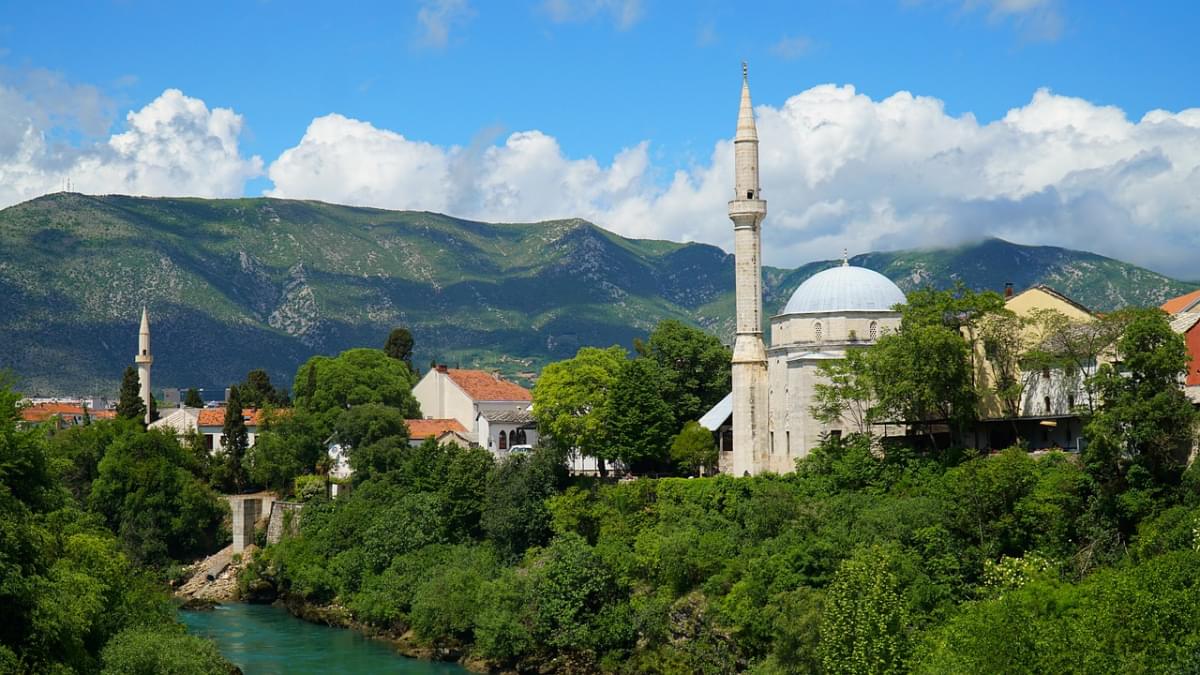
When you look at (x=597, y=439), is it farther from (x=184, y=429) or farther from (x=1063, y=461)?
(x=184, y=429)

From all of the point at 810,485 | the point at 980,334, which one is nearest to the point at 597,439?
the point at 810,485

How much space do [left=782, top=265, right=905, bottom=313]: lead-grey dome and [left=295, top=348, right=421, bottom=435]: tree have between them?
107 ft

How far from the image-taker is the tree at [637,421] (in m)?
68.2

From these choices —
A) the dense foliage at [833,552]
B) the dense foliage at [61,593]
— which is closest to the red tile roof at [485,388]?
the dense foliage at [833,552]

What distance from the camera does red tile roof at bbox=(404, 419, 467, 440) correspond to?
85.8 m

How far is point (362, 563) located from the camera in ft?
232

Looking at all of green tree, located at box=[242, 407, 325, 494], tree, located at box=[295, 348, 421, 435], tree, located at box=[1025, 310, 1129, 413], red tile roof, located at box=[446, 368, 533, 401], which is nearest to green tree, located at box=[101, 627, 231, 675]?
tree, located at box=[1025, 310, 1129, 413]

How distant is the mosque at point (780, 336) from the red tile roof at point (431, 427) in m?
23.9

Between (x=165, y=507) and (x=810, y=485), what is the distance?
39564mm

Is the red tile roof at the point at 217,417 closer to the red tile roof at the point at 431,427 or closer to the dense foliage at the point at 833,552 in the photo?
the red tile roof at the point at 431,427

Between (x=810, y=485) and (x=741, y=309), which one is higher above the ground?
(x=741, y=309)

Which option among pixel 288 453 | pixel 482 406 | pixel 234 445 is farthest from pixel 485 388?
pixel 234 445

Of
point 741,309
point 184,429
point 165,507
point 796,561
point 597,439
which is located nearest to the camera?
point 796,561

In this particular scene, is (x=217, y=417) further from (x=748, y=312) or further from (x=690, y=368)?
(x=748, y=312)
